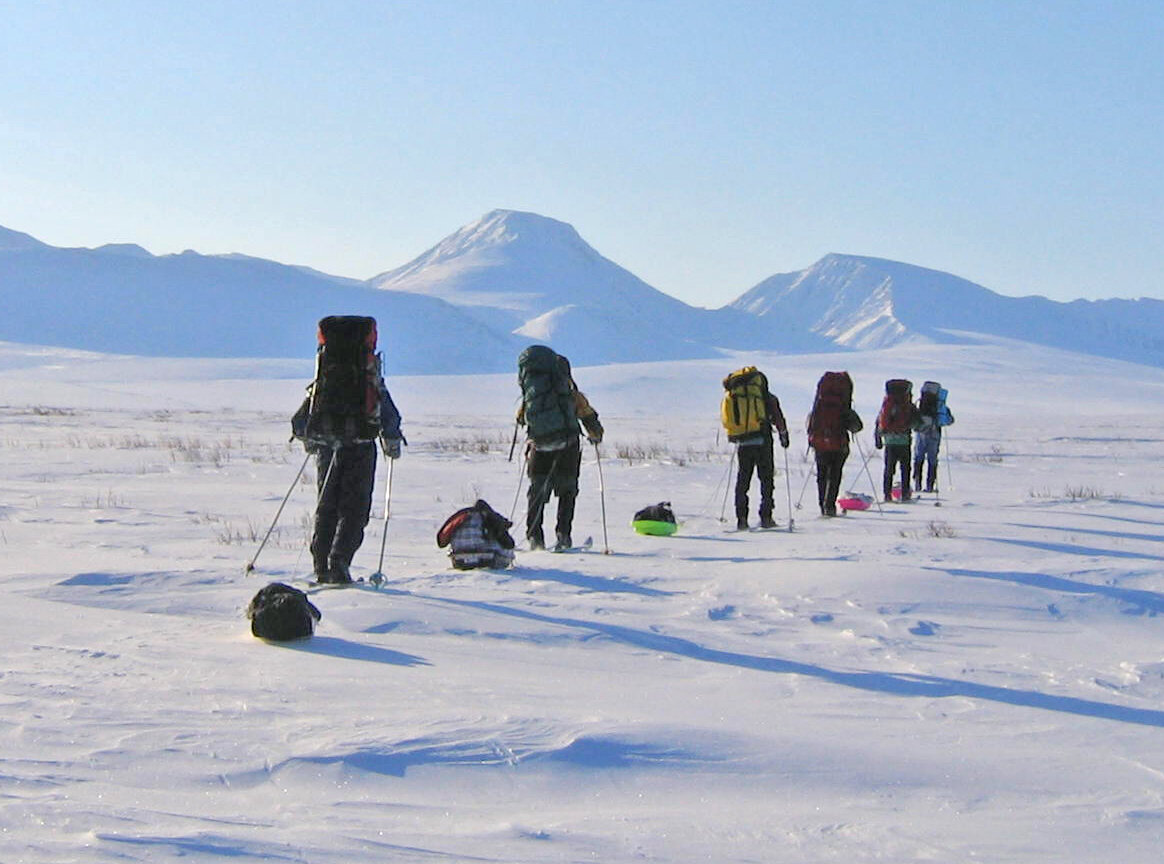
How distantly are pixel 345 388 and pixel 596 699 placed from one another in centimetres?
337

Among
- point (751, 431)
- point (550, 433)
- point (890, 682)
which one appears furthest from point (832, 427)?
point (890, 682)

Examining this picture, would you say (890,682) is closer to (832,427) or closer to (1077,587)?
(1077,587)

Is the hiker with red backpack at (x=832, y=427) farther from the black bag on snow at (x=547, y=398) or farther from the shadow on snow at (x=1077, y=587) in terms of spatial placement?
the shadow on snow at (x=1077, y=587)

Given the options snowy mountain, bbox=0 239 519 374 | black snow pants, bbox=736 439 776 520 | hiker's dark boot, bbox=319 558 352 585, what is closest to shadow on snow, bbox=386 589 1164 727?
hiker's dark boot, bbox=319 558 352 585

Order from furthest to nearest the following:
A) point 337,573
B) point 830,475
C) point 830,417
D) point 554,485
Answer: point 830,475 → point 830,417 → point 554,485 → point 337,573

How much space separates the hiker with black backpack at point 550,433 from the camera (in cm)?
974

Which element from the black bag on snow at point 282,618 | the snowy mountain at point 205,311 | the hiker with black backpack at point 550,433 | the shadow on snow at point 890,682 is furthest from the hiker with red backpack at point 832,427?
the snowy mountain at point 205,311

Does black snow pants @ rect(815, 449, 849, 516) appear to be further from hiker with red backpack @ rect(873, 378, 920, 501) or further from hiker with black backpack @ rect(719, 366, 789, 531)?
hiker with red backpack @ rect(873, 378, 920, 501)

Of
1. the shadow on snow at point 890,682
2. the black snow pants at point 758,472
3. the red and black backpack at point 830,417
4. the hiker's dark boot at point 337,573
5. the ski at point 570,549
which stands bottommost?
the shadow on snow at point 890,682

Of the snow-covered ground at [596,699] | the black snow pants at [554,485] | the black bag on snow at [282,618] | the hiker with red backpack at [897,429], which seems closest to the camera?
the snow-covered ground at [596,699]

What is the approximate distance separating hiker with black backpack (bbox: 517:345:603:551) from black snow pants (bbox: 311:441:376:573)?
2211 millimetres

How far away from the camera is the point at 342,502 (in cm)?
771

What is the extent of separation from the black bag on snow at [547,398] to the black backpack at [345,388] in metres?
2.22

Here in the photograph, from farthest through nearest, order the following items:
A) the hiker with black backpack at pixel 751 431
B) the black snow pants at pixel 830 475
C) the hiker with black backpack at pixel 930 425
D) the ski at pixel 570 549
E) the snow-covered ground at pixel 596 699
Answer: the hiker with black backpack at pixel 930 425 < the black snow pants at pixel 830 475 < the hiker with black backpack at pixel 751 431 < the ski at pixel 570 549 < the snow-covered ground at pixel 596 699
